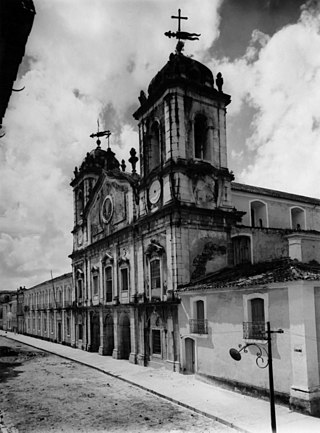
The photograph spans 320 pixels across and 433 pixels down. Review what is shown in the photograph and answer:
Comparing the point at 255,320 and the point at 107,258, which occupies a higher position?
the point at 107,258

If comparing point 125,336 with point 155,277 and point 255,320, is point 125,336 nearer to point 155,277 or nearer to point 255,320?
point 155,277

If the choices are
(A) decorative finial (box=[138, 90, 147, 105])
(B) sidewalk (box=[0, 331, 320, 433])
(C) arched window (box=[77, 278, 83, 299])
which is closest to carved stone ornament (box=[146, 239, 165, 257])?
(B) sidewalk (box=[0, 331, 320, 433])

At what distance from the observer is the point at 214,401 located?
56.3 feet

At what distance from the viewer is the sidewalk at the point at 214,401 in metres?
14.0

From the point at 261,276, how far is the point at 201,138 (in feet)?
38.9

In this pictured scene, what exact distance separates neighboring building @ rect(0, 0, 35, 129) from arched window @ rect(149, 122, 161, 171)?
2320 centimetres

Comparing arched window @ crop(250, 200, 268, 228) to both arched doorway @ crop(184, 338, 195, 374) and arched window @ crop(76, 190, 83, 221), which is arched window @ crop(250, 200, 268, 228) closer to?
arched doorway @ crop(184, 338, 195, 374)

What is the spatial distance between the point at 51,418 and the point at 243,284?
28.7 ft

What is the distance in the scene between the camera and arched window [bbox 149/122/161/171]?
2831cm

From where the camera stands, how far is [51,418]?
15.5 m

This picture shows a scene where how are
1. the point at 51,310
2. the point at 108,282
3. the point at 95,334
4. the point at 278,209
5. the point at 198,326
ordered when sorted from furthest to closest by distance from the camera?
the point at 51,310 → the point at 95,334 → the point at 108,282 → the point at 278,209 → the point at 198,326

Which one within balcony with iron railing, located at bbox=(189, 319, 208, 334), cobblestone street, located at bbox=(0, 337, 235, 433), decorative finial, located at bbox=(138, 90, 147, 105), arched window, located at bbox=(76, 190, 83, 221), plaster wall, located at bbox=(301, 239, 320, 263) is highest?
decorative finial, located at bbox=(138, 90, 147, 105)

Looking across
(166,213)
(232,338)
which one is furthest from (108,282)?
(232,338)

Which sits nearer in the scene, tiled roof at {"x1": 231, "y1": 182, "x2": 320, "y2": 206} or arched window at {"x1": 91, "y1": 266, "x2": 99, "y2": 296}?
tiled roof at {"x1": 231, "y1": 182, "x2": 320, "y2": 206}
